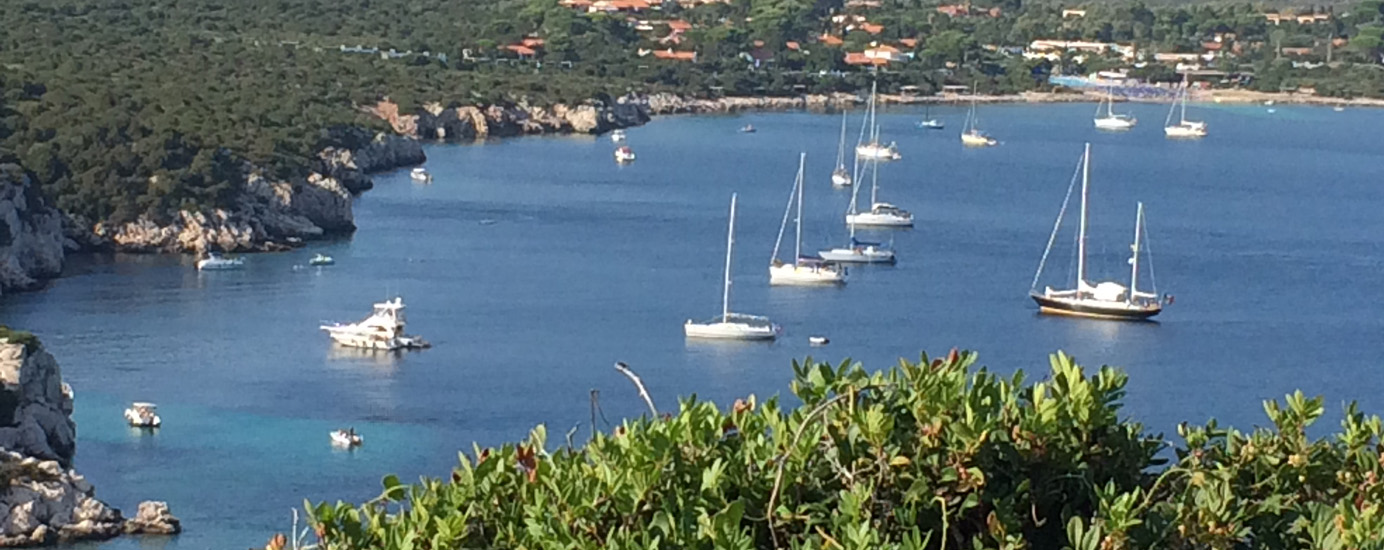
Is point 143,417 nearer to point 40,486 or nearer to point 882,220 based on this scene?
point 40,486

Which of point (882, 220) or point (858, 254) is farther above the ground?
point (858, 254)

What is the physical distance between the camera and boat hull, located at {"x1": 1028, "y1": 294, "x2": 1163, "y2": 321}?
125 feet

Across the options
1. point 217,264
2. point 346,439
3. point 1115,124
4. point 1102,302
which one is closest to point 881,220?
point 1102,302

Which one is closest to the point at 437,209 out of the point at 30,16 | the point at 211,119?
the point at 211,119

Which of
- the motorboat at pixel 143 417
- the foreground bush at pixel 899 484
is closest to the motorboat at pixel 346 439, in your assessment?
the motorboat at pixel 143 417

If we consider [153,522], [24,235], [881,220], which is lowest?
[881,220]

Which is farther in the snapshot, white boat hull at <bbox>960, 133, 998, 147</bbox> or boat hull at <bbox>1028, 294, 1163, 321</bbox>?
white boat hull at <bbox>960, 133, 998, 147</bbox>

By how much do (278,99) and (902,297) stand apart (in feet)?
80.8

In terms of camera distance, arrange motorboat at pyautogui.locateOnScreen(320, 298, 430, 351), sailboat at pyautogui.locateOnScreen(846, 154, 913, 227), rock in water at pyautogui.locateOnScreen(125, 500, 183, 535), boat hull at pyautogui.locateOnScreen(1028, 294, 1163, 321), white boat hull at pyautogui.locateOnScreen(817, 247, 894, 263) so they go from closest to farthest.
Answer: rock in water at pyautogui.locateOnScreen(125, 500, 183, 535) < motorboat at pyautogui.locateOnScreen(320, 298, 430, 351) < boat hull at pyautogui.locateOnScreen(1028, 294, 1163, 321) < white boat hull at pyautogui.locateOnScreen(817, 247, 894, 263) < sailboat at pyautogui.locateOnScreen(846, 154, 913, 227)

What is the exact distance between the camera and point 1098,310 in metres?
38.3

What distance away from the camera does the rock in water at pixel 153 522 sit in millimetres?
22625

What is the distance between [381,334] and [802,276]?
382 inches

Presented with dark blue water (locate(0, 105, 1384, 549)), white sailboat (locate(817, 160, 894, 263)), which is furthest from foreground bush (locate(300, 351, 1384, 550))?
white sailboat (locate(817, 160, 894, 263))

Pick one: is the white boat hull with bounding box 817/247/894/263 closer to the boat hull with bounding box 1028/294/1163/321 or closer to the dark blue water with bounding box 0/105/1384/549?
the dark blue water with bounding box 0/105/1384/549
